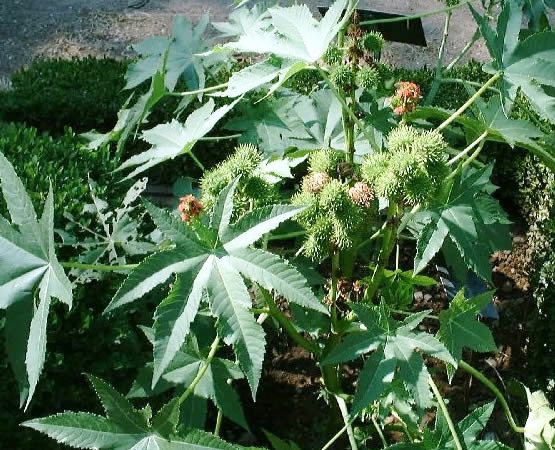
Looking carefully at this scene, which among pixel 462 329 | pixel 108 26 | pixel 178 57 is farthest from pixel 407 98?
pixel 108 26

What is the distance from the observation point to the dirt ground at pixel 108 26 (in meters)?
7.21

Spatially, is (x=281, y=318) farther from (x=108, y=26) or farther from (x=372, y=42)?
(x=108, y=26)

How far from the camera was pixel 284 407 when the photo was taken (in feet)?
11.1

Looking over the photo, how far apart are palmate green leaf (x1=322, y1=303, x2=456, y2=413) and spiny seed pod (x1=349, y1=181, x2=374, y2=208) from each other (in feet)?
0.89

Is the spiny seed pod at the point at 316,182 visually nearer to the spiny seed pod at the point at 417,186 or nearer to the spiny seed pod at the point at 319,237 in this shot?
the spiny seed pod at the point at 319,237

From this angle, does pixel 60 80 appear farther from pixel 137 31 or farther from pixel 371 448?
pixel 371 448

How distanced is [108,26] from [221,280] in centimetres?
650

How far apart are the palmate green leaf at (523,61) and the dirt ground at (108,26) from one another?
4838 millimetres

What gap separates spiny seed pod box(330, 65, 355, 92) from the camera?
7.62 feet

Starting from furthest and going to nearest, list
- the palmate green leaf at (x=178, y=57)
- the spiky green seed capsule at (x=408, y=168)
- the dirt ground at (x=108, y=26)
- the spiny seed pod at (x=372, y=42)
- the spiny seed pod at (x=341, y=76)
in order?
the dirt ground at (x=108, y=26) < the palmate green leaf at (x=178, y=57) < the spiny seed pod at (x=372, y=42) < the spiny seed pod at (x=341, y=76) < the spiky green seed capsule at (x=408, y=168)

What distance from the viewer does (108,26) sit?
25.2 ft

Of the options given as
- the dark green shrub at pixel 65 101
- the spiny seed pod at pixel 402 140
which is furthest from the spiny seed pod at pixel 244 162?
the dark green shrub at pixel 65 101

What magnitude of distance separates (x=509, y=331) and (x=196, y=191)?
74.8 inches

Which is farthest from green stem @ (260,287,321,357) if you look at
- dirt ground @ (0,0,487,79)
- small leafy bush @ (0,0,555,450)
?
dirt ground @ (0,0,487,79)
